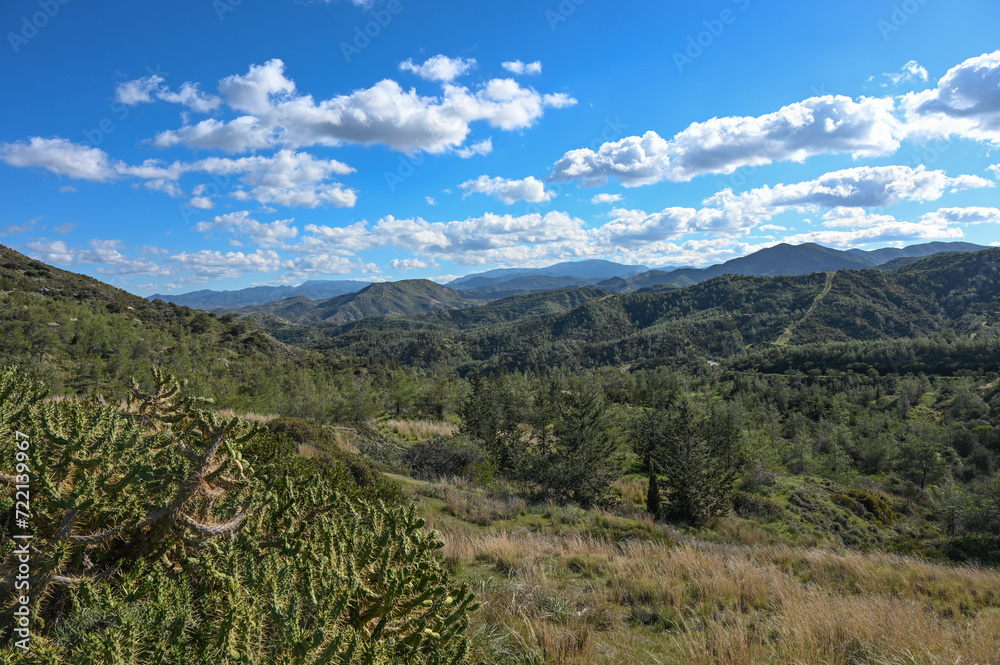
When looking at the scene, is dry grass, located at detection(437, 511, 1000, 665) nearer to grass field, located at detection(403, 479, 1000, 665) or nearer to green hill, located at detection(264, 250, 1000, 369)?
grass field, located at detection(403, 479, 1000, 665)

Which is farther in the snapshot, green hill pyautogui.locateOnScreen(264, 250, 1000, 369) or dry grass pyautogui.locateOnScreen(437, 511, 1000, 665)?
green hill pyautogui.locateOnScreen(264, 250, 1000, 369)

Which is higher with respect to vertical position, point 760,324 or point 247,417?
point 247,417

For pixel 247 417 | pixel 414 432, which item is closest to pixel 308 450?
pixel 247 417

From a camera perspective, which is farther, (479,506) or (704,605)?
(479,506)

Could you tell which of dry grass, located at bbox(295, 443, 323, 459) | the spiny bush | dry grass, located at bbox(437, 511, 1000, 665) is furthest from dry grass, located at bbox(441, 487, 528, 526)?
the spiny bush

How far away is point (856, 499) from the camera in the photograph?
21719 millimetres

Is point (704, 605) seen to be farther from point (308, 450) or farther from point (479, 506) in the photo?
point (308, 450)

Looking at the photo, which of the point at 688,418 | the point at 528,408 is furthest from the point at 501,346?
the point at 688,418

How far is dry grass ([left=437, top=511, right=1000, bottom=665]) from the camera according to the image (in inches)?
134

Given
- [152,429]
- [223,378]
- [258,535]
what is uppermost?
[152,429]

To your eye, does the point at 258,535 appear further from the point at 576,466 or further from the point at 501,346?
the point at 501,346

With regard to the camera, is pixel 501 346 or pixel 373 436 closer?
pixel 373 436

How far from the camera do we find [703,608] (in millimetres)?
4504

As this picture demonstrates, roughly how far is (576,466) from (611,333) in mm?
179052
